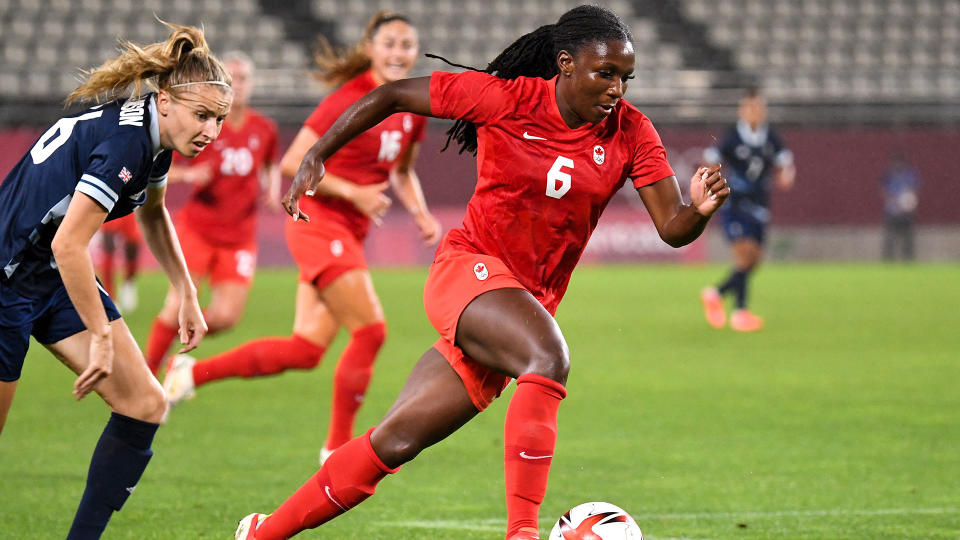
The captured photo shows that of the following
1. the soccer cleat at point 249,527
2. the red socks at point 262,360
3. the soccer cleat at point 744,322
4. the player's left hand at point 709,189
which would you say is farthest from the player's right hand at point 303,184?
the soccer cleat at point 744,322

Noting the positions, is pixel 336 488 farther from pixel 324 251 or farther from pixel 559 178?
pixel 324 251

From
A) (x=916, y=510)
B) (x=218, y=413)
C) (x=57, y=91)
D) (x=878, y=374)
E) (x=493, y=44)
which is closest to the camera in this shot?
(x=916, y=510)

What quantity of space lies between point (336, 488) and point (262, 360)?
353 centimetres

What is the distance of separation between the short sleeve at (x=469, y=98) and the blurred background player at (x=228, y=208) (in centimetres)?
503

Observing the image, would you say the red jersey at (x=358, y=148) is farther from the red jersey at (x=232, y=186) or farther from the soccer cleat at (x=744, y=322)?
the soccer cleat at (x=744, y=322)

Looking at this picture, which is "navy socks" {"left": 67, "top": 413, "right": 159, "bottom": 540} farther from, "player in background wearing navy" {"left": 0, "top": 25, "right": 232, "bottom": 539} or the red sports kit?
the red sports kit

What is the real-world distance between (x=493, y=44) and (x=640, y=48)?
3240 millimetres

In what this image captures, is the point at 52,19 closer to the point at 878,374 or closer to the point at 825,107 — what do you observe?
the point at 825,107

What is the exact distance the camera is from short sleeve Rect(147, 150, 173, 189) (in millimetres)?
4367

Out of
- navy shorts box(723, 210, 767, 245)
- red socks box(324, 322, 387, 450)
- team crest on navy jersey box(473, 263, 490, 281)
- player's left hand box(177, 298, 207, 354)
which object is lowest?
navy shorts box(723, 210, 767, 245)

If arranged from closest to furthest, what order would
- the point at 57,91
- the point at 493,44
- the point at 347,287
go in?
the point at 347,287, the point at 57,91, the point at 493,44

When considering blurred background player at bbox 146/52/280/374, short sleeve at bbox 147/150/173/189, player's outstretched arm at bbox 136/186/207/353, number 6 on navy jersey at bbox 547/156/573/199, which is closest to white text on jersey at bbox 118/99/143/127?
short sleeve at bbox 147/150/173/189

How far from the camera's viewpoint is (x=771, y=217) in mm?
25438

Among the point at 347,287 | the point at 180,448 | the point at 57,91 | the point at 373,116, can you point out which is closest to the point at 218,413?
the point at 180,448
